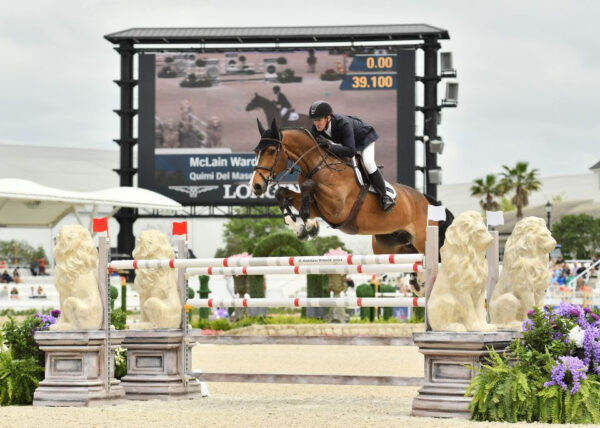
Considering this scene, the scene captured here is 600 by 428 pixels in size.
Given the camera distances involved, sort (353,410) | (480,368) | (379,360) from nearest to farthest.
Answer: (480,368) → (353,410) → (379,360)

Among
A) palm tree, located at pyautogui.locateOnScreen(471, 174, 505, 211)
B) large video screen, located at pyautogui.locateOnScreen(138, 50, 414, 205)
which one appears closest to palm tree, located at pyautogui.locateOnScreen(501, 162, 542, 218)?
palm tree, located at pyautogui.locateOnScreen(471, 174, 505, 211)

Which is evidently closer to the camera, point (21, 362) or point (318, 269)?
point (318, 269)

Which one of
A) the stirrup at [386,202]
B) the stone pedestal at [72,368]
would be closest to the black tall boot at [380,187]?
the stirrup at [386,202]

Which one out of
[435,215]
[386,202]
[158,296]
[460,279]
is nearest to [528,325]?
[460,279]

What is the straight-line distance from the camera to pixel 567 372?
264 inches

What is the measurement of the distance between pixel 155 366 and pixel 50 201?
70.4ft

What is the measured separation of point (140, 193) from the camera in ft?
104

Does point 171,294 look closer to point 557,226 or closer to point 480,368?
point 480,368

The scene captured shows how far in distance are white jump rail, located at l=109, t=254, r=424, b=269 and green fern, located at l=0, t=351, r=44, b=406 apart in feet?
3.57

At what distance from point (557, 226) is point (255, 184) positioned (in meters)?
55.4

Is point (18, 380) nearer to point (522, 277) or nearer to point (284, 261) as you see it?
point (284, 261)

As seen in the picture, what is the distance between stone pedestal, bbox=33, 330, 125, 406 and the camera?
8195 millimetres

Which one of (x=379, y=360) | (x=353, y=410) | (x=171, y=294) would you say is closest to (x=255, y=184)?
(x=171, y=294)

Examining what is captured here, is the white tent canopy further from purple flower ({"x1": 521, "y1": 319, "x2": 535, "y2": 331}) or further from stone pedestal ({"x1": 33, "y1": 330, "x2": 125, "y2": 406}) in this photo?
purple flower ({"x1": 521, "y1": 319, "x2": 535, "y2": 331})
